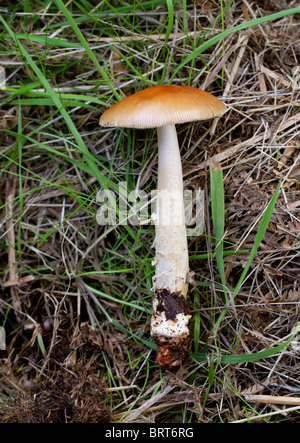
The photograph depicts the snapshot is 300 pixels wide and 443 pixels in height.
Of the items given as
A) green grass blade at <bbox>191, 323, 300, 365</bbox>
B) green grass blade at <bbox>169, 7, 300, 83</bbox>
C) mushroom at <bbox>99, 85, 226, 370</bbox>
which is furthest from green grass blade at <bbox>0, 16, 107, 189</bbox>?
green grass blade at <bbox>191, 323, 300, 365</bbox>

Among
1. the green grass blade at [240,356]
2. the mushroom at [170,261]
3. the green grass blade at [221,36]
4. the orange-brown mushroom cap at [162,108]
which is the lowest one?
the green grass blade at [240,356]

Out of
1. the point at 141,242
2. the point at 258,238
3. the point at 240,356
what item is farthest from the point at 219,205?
the point at 240,356

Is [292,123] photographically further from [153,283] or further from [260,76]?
[153,283]

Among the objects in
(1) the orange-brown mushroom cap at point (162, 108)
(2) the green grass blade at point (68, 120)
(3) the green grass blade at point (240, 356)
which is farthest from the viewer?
(2) the green grass blade at point (68, 120)

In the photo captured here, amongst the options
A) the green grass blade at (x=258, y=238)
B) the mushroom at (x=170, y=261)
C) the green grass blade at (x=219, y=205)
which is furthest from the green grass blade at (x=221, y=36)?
the green grass blade at (x=258, y=238)

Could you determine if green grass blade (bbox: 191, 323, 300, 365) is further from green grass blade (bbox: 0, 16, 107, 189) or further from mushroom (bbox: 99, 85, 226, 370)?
green grass blade (bbox: 0, 16, 107, 189)

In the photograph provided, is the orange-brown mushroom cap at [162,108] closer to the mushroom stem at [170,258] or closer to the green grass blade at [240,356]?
the mushroom stem at [170,258]
